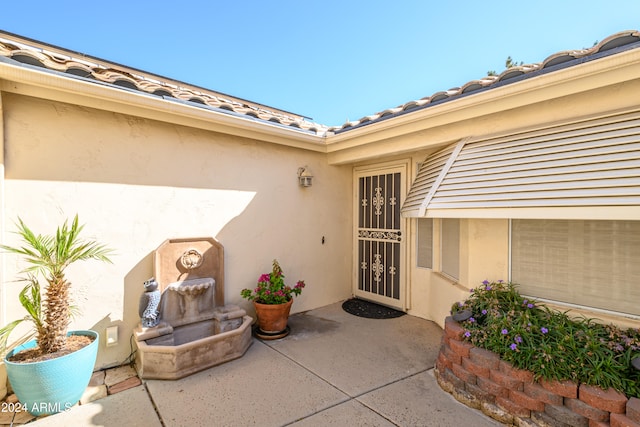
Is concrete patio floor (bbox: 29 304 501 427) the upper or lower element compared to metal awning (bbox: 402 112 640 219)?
lower

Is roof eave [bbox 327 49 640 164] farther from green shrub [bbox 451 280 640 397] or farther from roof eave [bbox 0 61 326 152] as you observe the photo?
green shrub [bbox 451 280 640 397]

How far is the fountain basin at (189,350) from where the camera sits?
4555 millimetres

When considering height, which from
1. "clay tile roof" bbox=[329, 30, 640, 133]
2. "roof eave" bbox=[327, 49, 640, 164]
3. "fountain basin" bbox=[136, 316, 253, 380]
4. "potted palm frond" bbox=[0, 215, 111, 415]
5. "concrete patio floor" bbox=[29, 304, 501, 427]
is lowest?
"concrete patio floor" bbox=[29, 304, 501, 427]

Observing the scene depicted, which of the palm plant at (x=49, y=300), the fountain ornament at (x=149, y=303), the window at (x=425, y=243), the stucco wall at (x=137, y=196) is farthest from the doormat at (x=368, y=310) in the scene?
the palm plant at (x=49, y=300)

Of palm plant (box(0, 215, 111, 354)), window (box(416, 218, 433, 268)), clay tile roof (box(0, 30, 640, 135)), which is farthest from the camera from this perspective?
window (box(416, 218, 433, 268))

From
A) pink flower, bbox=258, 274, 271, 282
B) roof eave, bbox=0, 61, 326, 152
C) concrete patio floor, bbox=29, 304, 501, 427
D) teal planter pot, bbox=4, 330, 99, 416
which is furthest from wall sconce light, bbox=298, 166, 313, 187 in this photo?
teal planter pot, bbox=4, 330, 99, 416

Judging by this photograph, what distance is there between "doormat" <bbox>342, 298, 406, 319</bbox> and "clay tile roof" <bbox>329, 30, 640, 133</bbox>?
16.1 feet

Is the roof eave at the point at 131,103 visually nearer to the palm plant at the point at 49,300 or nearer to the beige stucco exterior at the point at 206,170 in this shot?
the beige stucco exterior at the point at 206,170

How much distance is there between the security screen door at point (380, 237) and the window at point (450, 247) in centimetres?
120

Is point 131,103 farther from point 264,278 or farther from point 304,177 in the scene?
point 264,278

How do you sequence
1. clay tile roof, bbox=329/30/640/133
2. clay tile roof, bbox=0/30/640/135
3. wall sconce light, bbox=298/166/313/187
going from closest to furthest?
clay tile roof, bbox=329/30/640/133
clay tile roof, bbox=0/30/640/135
wall sconce light, bbox=298/166/313/187

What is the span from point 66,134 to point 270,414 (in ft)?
17.4

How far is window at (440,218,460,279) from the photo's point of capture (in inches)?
245

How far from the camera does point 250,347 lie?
5.73 metres
